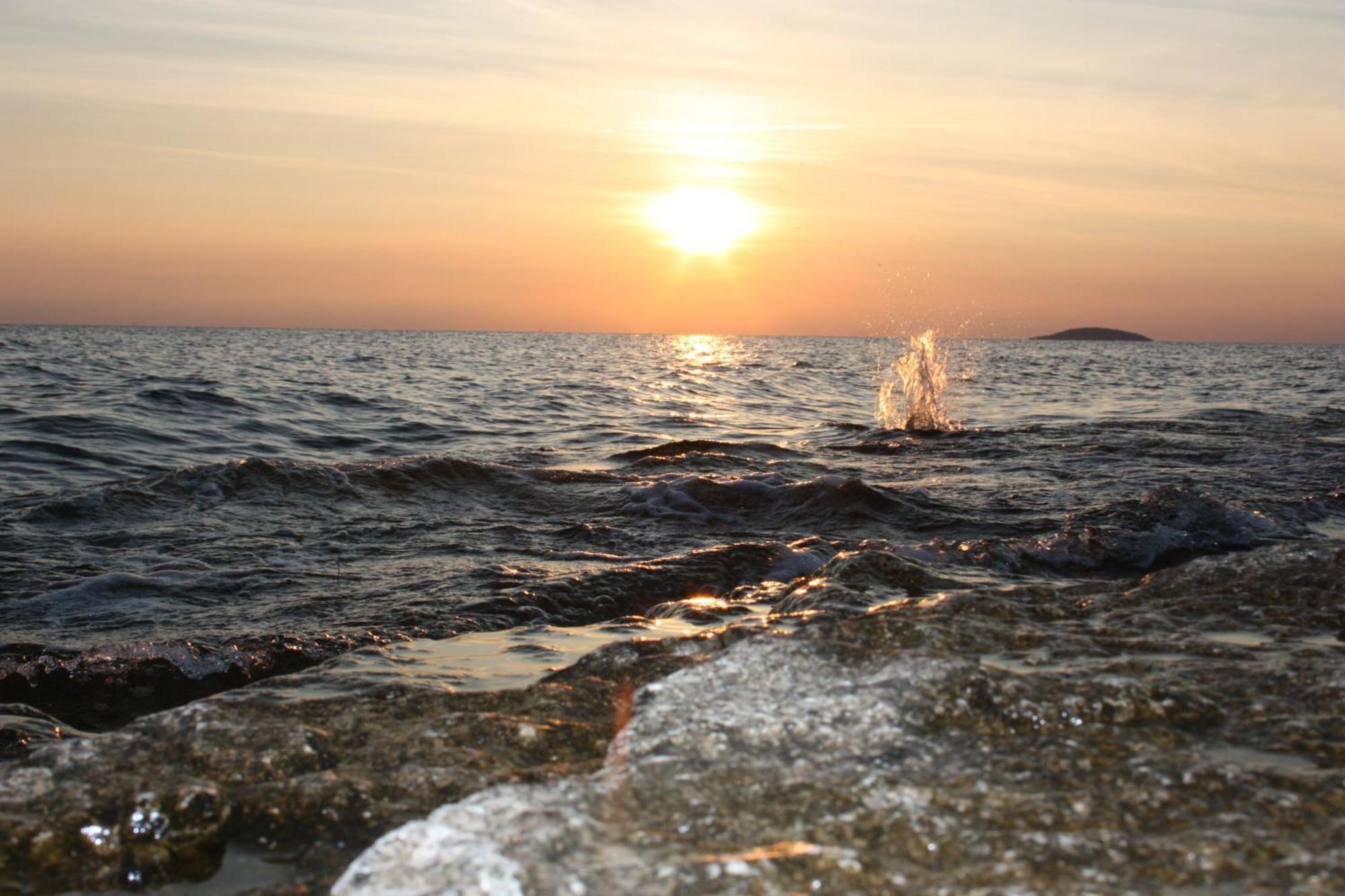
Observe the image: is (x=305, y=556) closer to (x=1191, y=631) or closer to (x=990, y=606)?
(x=990, y=606)

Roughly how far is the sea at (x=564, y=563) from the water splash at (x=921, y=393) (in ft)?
0.29

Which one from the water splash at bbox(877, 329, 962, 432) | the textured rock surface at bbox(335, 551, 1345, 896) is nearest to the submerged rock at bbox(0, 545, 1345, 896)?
the textured rock surface at bbox(335, 551, 1345, 896)

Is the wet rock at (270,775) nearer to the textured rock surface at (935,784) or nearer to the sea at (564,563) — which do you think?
the sea at (564,563)

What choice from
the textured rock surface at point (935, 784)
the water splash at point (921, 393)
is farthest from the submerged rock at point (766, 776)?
the water splash at point (921, 393)

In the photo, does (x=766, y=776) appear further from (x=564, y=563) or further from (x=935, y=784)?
(x=564, y=563)

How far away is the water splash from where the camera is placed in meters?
15.9

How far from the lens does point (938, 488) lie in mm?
9430

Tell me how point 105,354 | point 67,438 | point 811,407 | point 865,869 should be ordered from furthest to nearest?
point 105,354 → point 811,407 → point 67,438 → point 865,869

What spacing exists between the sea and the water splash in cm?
9

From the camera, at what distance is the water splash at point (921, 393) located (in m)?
15.9

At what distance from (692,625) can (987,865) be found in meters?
2.77

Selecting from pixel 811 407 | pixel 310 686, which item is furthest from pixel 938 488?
pixel 811 407

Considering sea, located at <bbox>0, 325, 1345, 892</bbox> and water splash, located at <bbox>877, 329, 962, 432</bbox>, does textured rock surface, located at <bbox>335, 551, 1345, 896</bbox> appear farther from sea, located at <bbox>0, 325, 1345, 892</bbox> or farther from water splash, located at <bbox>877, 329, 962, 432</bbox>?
water splash, located at <bbox>877, 329, 962, 432</bbox>

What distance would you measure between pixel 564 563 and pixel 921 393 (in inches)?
436
